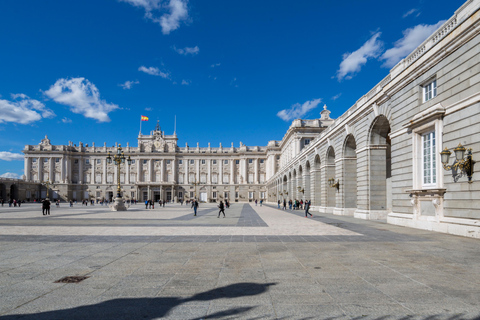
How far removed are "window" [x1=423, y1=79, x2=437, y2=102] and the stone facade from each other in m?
0.04

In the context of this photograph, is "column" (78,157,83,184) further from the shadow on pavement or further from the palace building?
the shadow on pavement

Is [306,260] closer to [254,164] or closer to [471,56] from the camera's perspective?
[471,56]

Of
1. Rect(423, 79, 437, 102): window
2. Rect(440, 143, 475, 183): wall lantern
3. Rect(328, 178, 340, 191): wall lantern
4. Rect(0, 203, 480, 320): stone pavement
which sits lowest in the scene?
Rect(0, 203, 480, 320): stone pavement

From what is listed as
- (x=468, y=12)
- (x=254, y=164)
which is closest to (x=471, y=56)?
(x=468, y=12)

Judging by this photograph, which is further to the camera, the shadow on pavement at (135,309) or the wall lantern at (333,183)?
the wall lantern at (333,183)

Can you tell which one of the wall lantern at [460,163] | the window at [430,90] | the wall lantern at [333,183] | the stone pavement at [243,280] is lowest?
the stone pavement at [243,280]

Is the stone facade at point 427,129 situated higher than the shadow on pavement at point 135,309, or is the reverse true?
the stone facade at point 427,129

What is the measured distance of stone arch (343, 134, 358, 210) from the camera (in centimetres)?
2506

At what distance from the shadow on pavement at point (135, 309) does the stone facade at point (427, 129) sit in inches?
414

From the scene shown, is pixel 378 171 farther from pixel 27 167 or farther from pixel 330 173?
pixel 27 167

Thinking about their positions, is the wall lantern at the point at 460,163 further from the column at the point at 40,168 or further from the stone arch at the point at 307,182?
the column at the point at 40,168

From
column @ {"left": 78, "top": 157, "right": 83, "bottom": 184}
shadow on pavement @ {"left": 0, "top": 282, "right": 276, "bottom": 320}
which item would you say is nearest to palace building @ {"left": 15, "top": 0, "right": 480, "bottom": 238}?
shadow on pavement @ {"left": 0, "top": 282, "right": 276, "bottom": 320}

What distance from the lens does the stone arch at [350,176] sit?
2506cm

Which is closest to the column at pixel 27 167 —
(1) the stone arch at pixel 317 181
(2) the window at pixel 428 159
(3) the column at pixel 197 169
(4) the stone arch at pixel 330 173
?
(3) the column at pixel 197 169
